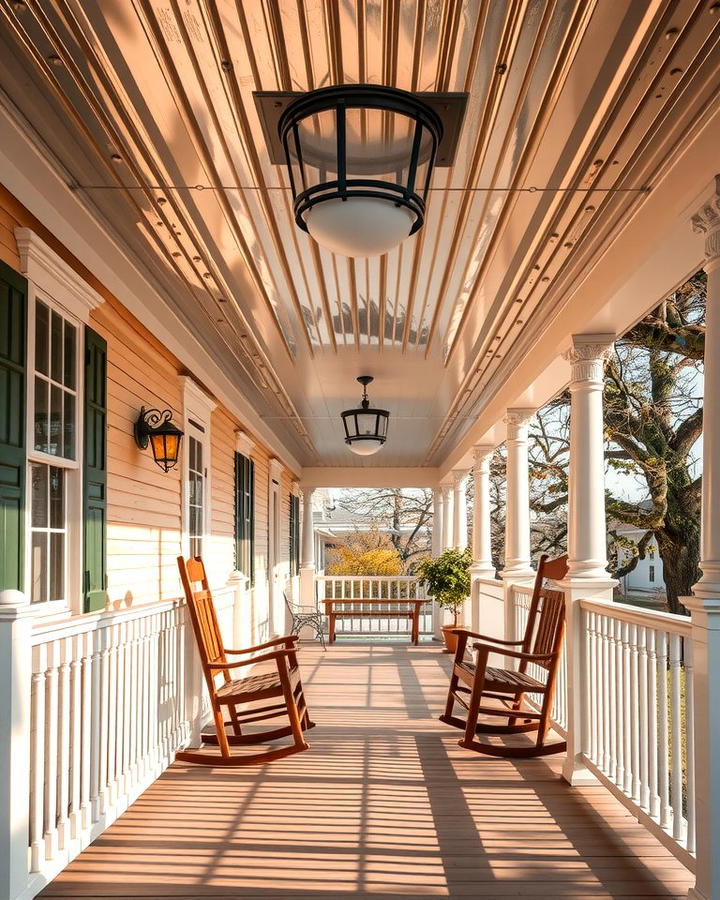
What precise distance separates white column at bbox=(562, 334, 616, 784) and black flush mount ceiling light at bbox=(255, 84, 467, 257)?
2368 mm

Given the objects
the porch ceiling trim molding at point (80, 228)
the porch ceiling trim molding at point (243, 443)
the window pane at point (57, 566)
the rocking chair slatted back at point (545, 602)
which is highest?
the porch ceiling trim molding at point (80, 228)

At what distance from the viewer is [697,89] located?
2.60 meters

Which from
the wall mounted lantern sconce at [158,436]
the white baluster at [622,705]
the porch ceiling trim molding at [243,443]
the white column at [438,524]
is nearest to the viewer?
the white baluster at [622,705]

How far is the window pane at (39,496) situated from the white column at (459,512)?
26.9 ft

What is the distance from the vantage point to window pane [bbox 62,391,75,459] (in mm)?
3887

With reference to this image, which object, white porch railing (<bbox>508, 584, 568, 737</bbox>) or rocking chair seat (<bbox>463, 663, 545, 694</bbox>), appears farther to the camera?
white porch railing (<bbox>508, 584, 568, 737</bbox>)

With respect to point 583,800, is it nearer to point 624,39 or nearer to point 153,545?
point 153,545

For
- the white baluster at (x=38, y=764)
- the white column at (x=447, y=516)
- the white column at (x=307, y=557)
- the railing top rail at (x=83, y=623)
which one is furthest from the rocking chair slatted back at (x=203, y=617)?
the white column at (x=307, y=557)

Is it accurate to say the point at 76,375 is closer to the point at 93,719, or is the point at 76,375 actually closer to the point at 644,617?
the point at 93,719

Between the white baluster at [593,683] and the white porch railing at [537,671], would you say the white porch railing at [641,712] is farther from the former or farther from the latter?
the white porch railing at [537,671]

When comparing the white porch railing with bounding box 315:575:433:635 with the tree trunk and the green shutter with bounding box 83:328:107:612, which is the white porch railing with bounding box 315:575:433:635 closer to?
the tree trunk

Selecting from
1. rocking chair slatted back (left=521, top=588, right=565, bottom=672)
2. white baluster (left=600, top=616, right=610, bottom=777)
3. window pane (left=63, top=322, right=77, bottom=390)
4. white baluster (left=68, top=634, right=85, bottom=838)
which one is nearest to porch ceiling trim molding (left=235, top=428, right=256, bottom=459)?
rocking chair slatted back (left=521, top=588, right=565, bottom=672)

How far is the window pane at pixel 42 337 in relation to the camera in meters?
3.54

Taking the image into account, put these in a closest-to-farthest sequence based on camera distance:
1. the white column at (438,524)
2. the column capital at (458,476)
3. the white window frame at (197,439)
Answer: the white window frame at (197,439)
the column capital at (458,476)
the white column at (438,524)
